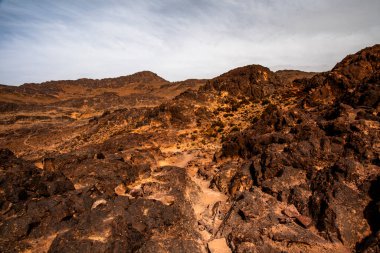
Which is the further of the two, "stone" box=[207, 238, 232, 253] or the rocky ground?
"stone" box=[207, 238, 232, 253]

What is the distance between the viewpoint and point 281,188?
520 inches

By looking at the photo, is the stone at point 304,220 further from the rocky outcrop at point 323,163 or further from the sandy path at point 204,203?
the sandy path at point 204,203

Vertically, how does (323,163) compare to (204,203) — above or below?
above

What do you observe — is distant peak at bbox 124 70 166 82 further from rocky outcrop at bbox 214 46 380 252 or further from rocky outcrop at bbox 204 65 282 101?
rocky outcrop at bbox 214 46 380 252

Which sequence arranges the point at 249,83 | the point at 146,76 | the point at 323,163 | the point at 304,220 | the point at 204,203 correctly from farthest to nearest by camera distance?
the point at 146,76 < the point at 249,83 < the point at 204,203 < the point at 323,163 < the point at 304,220

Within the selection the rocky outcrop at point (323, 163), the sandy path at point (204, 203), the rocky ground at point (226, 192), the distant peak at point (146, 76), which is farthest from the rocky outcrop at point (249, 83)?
the distant peak at point (146, 76)

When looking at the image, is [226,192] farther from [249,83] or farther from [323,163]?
[249,83]

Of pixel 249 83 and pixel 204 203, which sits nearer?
pixel 204 203

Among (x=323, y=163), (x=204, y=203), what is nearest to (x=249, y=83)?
(x=323, y=163)

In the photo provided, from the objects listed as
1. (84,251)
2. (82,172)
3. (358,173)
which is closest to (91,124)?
(82,172)

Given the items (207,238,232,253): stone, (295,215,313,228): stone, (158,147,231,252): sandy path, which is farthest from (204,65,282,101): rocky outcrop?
(207,238,232,253): stone

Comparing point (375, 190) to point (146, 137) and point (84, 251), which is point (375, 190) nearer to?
point (84, 251)

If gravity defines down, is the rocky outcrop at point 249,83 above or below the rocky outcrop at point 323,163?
above

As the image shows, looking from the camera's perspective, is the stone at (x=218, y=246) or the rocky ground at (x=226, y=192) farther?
the stone at (x=218, y=246)
